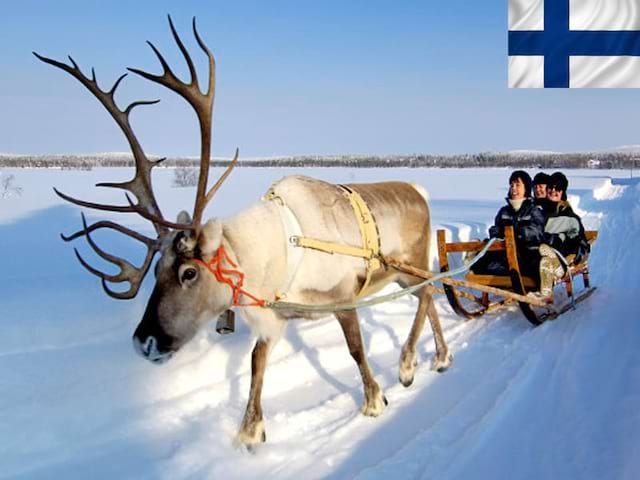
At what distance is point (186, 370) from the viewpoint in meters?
4.60

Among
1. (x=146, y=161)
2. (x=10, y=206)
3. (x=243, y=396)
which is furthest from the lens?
(x=10, y=206)

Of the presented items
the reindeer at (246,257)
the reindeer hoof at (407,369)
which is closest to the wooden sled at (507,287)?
the reindeer hoof at (407,369)

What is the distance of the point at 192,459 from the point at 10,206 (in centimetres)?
1276

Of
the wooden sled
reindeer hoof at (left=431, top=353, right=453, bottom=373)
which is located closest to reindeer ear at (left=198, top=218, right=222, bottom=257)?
reindeer hoof at (left=431, top=353, right=453, bottom=373)

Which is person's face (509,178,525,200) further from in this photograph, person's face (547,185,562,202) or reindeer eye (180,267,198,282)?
reindeer eye (180,267,198,282)

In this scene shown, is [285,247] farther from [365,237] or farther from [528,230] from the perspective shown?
[528,230]

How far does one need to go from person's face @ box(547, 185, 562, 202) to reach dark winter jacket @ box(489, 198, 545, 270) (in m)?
1.27

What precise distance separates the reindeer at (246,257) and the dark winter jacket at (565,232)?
127 inches

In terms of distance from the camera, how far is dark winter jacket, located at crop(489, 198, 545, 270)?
6301 millimetres

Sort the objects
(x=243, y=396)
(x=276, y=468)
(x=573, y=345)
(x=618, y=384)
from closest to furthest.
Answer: (x=276, y=468) < (x=618, y=384) < (x=243, y=396) < (x=573, y=345)

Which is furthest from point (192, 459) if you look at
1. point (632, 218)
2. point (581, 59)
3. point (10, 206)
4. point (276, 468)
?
point (632, 218)

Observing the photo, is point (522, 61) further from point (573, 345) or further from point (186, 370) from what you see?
point (186, 370)

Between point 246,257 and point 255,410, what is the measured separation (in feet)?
3.32

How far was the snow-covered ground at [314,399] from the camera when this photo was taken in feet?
10.9
